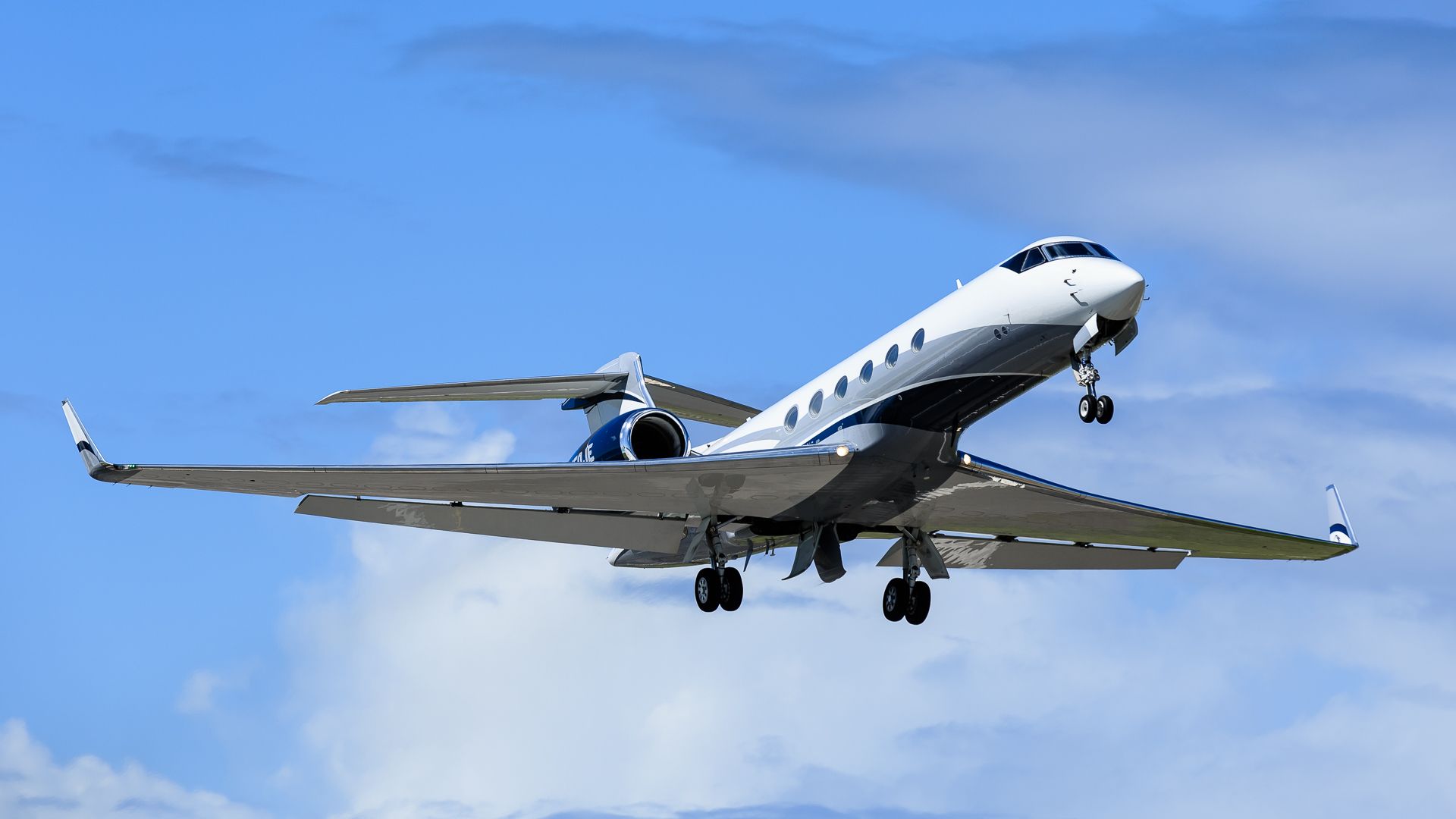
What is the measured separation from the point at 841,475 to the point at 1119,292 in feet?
17.4

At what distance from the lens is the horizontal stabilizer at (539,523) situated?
97.8 ft

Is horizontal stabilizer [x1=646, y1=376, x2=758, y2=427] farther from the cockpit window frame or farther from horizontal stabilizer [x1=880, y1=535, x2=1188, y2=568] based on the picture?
the cockpit window frame

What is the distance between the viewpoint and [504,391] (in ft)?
109

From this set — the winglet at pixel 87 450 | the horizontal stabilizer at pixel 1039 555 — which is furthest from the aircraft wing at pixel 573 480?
the horizontal stabilizer at pixel 1039 555

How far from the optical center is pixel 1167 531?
1309 inches

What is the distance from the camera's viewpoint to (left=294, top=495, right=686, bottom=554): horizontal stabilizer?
29.8 meters

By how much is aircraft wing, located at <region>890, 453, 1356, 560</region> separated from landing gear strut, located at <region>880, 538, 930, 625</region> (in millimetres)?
614

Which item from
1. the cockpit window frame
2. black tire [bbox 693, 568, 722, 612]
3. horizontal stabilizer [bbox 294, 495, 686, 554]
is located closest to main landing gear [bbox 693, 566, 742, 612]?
black tire [bbox 693, 568, 722, 612]

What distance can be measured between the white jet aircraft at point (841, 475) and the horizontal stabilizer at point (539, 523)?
4cm

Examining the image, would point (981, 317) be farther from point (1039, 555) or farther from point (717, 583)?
point (1039, 555)

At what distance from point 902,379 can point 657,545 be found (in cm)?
701

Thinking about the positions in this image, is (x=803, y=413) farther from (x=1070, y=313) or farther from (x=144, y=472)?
(x=144, y=472)

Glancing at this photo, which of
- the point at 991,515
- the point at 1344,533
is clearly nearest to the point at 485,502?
the point at 991,515

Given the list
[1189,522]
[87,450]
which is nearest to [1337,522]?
[1189,522]
